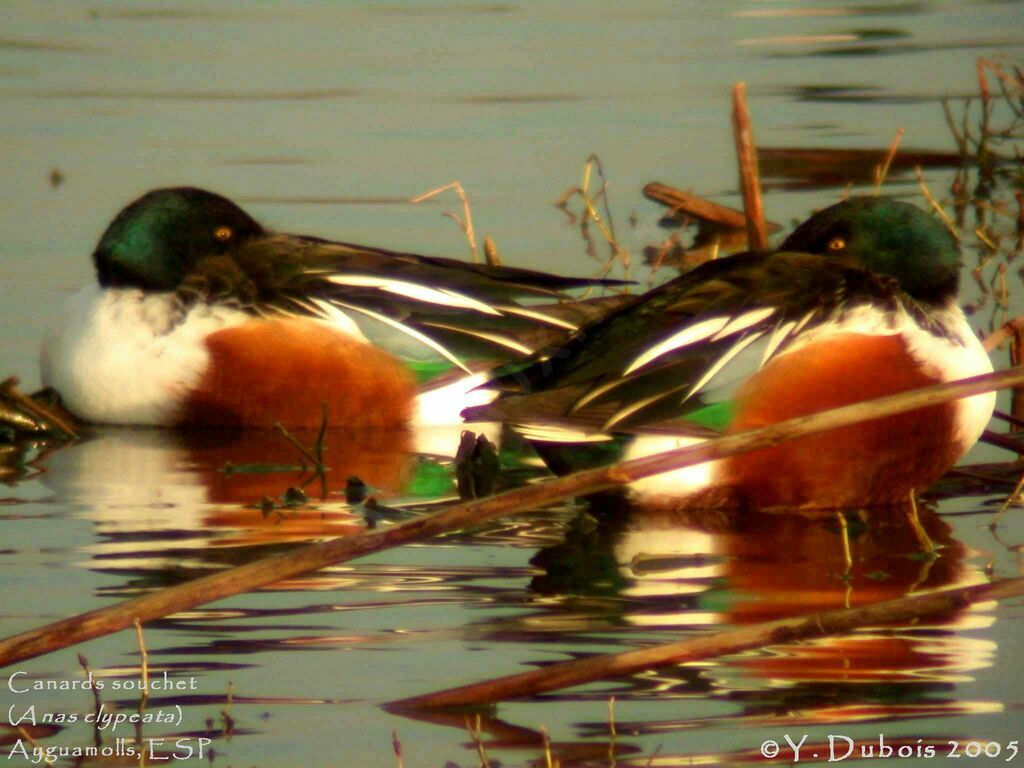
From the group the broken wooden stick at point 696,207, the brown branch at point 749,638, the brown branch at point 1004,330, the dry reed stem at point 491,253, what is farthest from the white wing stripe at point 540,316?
the brown branch at point 749,638

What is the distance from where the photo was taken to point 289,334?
7.71 m

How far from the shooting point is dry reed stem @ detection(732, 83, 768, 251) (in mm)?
8680

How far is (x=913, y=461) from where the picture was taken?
6.14 m

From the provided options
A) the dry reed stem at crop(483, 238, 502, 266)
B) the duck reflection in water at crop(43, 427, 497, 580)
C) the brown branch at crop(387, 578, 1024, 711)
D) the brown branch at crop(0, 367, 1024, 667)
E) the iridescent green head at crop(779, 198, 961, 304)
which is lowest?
the brown branch at crop(387, 578, 1024, 711)

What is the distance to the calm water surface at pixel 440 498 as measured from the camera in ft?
14.8

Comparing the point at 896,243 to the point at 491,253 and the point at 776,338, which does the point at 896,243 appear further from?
the point at 491,253

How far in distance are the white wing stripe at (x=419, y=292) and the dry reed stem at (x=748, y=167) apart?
1.50 meters

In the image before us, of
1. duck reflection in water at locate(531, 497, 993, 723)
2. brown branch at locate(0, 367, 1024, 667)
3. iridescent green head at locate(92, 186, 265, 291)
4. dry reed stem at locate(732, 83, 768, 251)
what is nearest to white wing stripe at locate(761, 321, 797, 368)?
duck reflection in water at locate(531, 497, 993, 723)

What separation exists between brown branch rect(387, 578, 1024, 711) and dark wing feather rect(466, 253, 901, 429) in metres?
1.87

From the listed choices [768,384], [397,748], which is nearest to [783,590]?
[768,384]

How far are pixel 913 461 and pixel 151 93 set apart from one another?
878 centimetres

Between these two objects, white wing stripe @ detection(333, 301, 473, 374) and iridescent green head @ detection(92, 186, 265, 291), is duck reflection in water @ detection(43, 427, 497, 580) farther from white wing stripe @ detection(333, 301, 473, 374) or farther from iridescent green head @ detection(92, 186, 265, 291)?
iridescent green head @ detection(92, 186, 265, 291)

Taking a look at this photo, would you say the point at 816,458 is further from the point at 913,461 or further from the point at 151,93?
the point at 151,93
